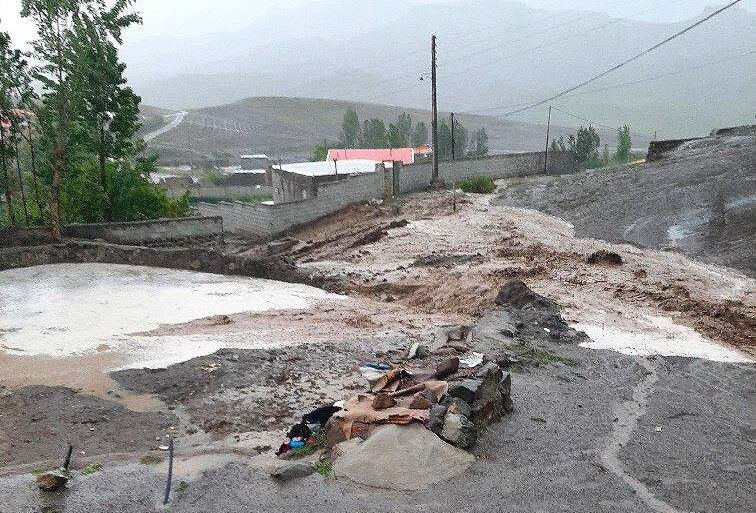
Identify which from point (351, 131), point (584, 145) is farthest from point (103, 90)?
point (351, 131)

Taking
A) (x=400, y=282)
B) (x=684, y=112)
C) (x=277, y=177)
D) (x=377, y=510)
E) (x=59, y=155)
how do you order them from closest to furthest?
(x=377, y=510), (x=400, y=282), (x=59, y=155), (x=277, y=177), (x=684, y=112)

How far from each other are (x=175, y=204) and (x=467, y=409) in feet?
61.2

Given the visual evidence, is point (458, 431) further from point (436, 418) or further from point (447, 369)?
point (447, 369)

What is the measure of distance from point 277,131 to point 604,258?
97.3m

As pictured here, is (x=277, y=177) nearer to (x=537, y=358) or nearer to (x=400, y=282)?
(x=400, y=282)

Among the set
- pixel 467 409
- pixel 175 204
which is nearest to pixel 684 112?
pixel 175 204

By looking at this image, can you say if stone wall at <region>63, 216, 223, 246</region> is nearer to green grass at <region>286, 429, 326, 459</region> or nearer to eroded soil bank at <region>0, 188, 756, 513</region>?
eroded soil bank at <region>0, 188, 756, 513</region>

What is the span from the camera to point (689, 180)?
23109mm

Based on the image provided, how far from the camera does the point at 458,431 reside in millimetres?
6578

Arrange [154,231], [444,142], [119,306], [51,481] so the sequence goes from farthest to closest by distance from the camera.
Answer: [444,142], [154,231], [119,306], [51,481]

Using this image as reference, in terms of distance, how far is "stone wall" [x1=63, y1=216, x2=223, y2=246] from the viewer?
16156mm

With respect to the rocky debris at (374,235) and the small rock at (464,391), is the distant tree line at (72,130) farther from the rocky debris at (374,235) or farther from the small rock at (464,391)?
the small rock at (464,391)

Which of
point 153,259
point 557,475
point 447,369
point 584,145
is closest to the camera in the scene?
point 557,475

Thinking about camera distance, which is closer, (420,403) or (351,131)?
(420,403)
